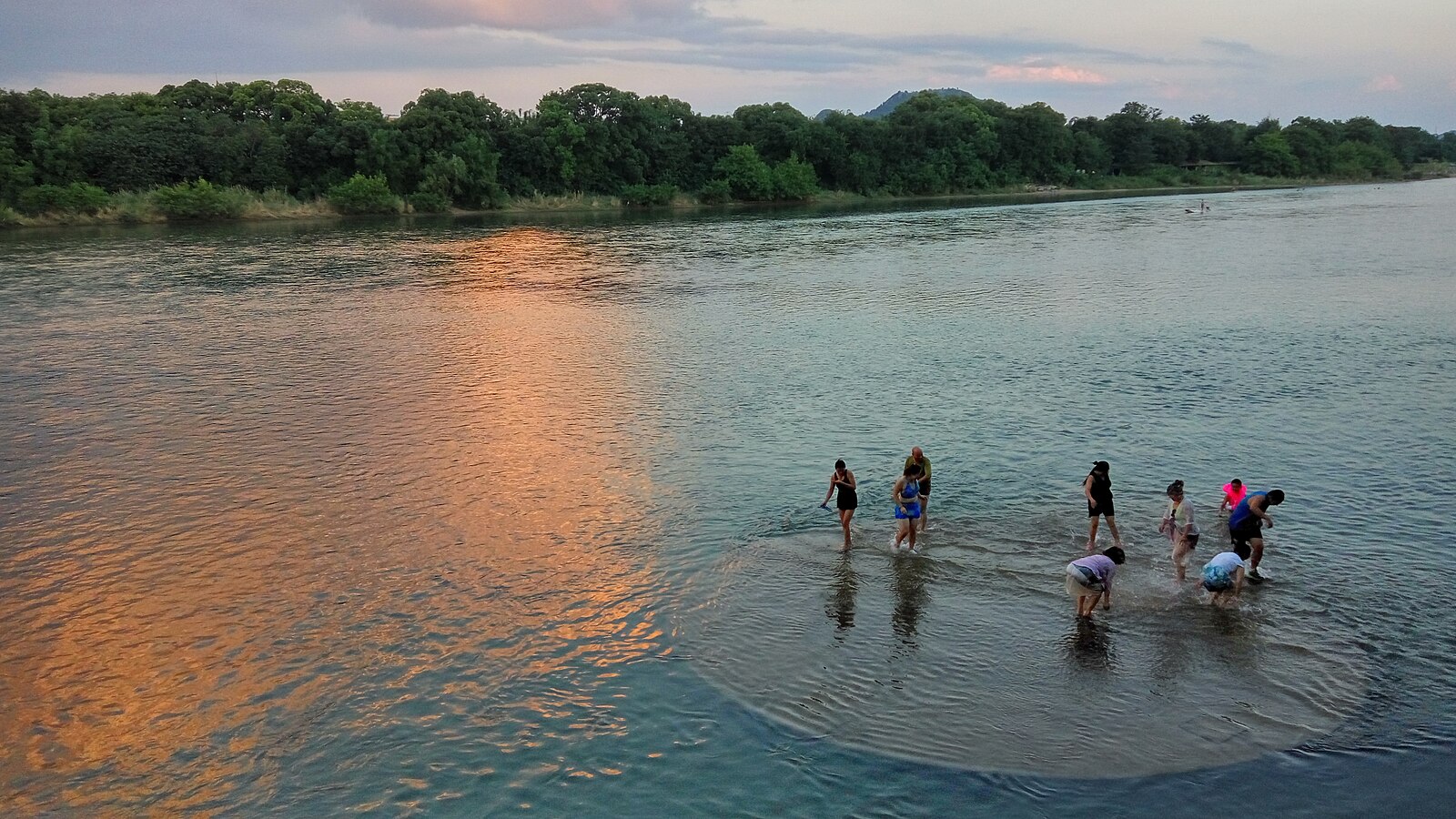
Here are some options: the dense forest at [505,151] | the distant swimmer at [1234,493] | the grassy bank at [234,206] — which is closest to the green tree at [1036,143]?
the dense forest at [505,151]

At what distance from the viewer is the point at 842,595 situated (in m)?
16.4

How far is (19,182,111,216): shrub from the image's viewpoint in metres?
98.6

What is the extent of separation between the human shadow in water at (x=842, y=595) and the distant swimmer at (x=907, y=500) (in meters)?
1.12

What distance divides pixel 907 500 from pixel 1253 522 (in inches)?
207

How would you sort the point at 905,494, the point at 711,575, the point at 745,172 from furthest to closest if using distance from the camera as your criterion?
the point at 745,172 < the point at 711,575 < the point at 905,494

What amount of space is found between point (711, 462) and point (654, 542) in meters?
4.88

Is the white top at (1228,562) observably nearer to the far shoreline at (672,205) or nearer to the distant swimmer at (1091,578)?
the distant swimmer at (1091,578)

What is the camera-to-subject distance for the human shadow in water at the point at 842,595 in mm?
15406

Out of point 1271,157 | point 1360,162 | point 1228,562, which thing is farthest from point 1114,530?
point 1360,162

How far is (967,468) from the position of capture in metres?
22.4

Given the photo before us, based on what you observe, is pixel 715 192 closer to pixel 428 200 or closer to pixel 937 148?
pixel 428 200

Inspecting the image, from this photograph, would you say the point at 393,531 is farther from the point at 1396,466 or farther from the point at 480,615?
the point at 1396,466

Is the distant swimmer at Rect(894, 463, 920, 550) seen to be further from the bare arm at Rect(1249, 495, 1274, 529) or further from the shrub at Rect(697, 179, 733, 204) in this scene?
the shrub at Rect(697, 179, 733, 204)

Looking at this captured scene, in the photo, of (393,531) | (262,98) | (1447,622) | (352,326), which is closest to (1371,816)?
(1447,622)
